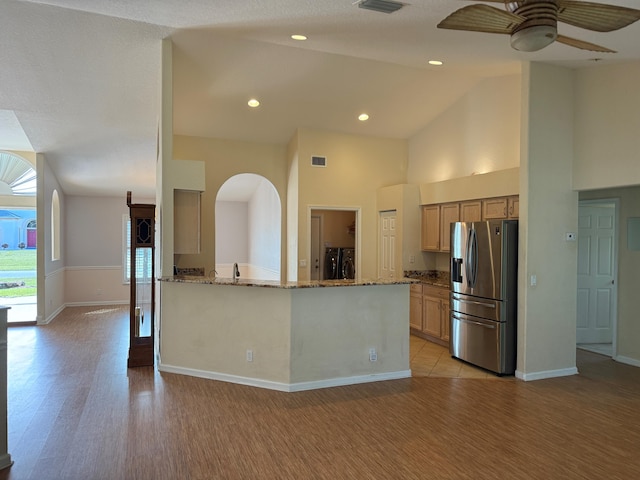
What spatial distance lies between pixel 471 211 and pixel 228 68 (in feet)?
12.0

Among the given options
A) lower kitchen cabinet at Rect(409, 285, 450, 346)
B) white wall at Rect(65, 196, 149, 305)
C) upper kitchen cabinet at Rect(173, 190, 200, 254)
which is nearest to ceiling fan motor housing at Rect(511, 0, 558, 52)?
upper kitchen cabinet at Rect(173, 190, 200, 254)

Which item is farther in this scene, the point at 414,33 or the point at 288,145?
the point at 288,145

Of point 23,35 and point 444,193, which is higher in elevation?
point 23,35

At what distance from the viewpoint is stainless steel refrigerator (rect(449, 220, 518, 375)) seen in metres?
4.97

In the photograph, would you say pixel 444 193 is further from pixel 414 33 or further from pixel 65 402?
pixel 65 402

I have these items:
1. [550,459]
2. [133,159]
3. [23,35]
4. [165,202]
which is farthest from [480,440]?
[133,159]

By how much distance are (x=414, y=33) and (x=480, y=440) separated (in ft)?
11.3

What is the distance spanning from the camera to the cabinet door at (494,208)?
5527mm

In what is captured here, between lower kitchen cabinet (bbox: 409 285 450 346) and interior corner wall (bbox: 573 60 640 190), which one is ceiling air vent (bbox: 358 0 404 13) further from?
lower kitchen cabinet (bbox: 409 285 450 346)

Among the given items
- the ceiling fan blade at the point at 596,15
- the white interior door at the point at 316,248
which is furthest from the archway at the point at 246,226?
the ceiling fan blade at the point at 596,15

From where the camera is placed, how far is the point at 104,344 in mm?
6312

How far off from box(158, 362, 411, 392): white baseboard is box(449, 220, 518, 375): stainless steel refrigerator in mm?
978

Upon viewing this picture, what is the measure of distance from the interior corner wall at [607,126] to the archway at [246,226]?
5491 mm

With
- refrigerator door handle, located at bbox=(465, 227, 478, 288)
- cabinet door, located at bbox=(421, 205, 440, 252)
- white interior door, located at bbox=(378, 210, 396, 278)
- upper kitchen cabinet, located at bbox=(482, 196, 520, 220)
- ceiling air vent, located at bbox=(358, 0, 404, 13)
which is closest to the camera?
ceiling air vent, located at bbox=(358, 0, 404, 13)
